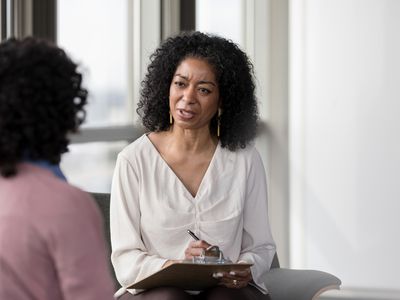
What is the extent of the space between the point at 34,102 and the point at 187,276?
1.27 meters

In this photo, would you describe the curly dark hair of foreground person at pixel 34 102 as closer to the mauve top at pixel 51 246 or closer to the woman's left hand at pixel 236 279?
the mauve top at pixel 51 246

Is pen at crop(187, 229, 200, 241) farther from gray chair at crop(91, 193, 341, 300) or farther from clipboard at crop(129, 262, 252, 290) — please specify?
gray chair at crop(91, 193, 341, 300)

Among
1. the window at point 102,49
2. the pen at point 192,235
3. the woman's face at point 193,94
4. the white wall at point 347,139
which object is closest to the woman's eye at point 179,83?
the woman's face at point 193,94

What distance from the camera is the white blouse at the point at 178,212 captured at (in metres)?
3.04

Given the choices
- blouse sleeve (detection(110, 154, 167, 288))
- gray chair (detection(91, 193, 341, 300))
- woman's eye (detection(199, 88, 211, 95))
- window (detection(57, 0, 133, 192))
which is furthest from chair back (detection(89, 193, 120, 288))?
window (detection(57, 0, 133, 192))

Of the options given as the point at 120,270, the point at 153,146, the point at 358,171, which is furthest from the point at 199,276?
the point at 358,171

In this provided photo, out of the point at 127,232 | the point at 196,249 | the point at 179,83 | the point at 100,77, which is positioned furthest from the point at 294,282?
the point at 100,77

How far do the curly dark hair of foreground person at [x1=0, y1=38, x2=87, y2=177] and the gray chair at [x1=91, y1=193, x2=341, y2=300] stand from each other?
1.69 metres

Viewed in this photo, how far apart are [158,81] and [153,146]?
214 millimetres

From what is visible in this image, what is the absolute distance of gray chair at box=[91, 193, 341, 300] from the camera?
10.8ft

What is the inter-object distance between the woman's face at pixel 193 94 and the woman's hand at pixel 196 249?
A: 386mm

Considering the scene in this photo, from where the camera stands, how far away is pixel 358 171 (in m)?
6.16

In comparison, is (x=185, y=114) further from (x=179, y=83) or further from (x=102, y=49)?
(x=102, y=49)

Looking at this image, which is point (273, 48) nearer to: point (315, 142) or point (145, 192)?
point (315, 142)
